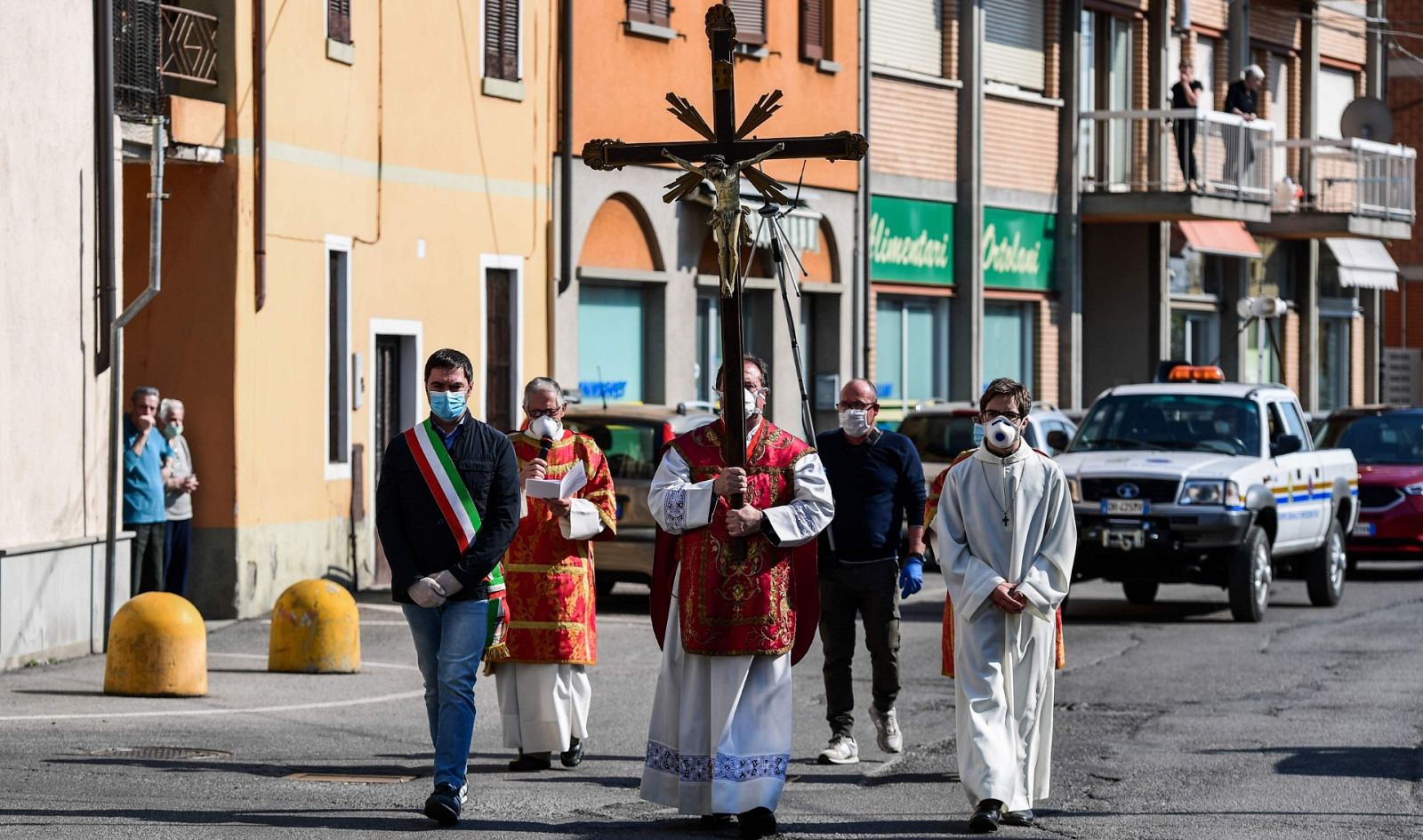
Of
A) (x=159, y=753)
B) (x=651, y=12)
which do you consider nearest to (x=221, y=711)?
(x=159, y=753)

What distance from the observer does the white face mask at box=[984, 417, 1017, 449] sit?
10.1 m

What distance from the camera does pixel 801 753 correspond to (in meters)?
12.4

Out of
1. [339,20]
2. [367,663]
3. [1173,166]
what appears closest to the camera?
[367,663]

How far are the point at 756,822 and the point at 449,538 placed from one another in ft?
5.41

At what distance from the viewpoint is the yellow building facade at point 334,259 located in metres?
19.4

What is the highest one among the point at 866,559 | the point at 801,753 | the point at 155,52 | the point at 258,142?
the point at 155,52

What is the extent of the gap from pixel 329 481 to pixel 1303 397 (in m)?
26.7

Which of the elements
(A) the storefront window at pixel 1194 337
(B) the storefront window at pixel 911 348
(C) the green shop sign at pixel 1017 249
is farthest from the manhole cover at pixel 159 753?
(A) the storefront window at pixel 1194 337

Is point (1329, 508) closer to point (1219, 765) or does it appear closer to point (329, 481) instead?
point (329, 481)

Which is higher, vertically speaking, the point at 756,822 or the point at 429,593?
the point at 429,593

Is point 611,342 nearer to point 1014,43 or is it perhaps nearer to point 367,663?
point 1014,43

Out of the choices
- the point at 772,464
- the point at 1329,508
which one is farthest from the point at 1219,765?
the point at 1329,508

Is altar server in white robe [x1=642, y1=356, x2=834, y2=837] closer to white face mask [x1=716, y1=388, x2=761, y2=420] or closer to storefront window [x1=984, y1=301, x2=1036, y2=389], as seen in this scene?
white face mask [x1=716, y1=388, x2=761, y2=420]

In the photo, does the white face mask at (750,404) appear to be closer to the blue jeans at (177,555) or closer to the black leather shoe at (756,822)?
the black leather shoe at (756,822)
